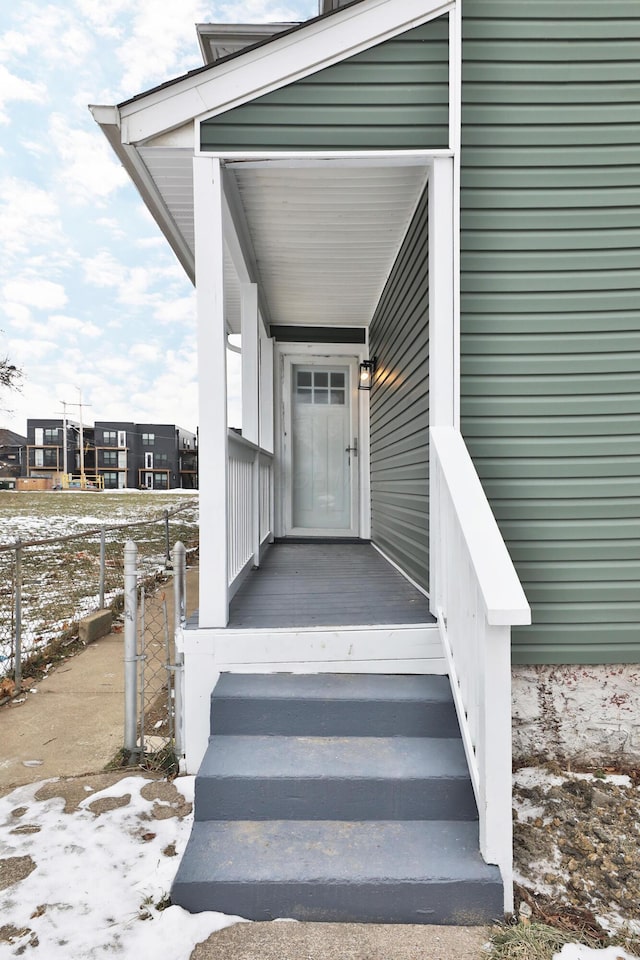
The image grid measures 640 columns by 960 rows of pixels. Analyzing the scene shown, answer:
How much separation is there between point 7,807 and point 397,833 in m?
1.46

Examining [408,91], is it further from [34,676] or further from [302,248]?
[34,676]

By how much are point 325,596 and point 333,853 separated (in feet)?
4.31

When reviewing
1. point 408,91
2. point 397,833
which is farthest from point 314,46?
point 397,833

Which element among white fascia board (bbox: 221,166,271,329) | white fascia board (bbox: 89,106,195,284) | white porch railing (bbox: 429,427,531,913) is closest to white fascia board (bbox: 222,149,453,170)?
white fascia board (bbox: 221,166,271,329)

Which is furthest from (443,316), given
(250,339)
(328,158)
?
(250,339)

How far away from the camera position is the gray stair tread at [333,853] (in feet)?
4.59

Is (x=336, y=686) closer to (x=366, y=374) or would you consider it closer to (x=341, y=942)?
(x=341, y=942)

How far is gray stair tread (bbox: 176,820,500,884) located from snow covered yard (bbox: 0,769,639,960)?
0.13 metres

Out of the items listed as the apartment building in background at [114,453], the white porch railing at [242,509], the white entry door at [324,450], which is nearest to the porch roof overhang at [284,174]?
the white porch railing at [242,509]

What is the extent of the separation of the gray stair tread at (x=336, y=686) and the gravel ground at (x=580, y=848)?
55 cm

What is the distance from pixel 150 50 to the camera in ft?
25.0

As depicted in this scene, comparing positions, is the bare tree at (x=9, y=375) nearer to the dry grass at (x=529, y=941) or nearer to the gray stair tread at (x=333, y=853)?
the gray stair tread at (x=333, y=853)

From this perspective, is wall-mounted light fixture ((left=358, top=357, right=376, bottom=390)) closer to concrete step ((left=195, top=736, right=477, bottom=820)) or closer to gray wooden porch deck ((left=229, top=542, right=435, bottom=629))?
gray wooden porch deck ((left=229, top=542, right=435, bottom=629))

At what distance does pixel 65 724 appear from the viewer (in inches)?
101
